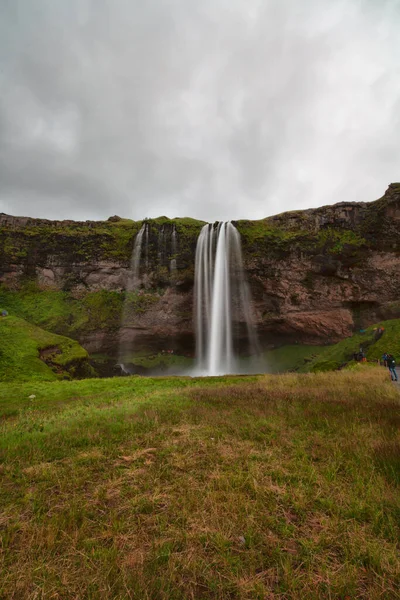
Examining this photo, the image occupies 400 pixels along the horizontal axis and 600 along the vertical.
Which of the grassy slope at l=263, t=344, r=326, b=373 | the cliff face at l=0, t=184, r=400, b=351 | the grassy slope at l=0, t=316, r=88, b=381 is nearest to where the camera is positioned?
the grassy slope at l=0, t=316, r=88, b=381

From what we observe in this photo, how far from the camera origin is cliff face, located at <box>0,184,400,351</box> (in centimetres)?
3816

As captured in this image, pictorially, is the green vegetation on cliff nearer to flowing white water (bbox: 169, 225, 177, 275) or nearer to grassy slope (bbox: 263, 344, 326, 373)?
flowing white water (bbox: 169, 225, 177, 275)

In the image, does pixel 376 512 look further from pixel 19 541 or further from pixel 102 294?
pixel 102 294

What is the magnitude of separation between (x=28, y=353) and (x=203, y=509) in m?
23.9

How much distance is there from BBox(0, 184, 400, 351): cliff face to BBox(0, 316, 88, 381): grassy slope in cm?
1488

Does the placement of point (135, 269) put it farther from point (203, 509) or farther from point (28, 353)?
point (203, 509)

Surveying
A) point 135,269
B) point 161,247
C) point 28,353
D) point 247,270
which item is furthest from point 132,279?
point 28,353

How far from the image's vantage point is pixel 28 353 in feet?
73.6

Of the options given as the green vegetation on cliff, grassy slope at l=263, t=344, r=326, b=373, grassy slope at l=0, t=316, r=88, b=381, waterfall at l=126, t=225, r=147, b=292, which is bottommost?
grassy slope at l=263, t=344, r=326, b=373

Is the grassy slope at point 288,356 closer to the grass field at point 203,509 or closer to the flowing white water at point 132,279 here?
the flowing white water at point 132,279

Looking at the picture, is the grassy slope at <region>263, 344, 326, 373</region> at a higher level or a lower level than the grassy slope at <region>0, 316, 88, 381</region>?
lower

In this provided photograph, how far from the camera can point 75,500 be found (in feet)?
12.8

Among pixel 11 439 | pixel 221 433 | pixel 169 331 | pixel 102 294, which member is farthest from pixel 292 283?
pixel 11 439

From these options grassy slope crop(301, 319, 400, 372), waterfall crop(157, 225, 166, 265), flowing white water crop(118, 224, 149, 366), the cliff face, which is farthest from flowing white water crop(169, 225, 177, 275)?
grassy slope crop(301, 319, 400, 372)
